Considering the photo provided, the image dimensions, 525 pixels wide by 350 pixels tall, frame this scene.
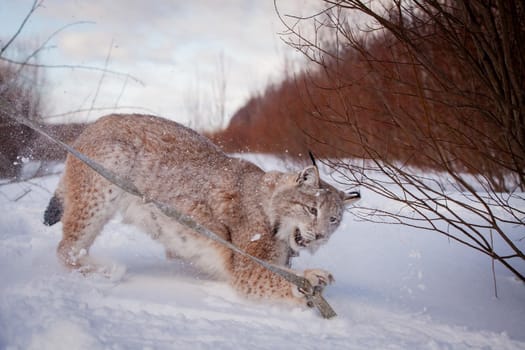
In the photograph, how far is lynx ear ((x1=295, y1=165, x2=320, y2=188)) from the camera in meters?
4.08

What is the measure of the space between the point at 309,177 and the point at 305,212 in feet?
0.94

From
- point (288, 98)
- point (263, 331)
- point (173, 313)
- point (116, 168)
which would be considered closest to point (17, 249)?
point (116, 168)

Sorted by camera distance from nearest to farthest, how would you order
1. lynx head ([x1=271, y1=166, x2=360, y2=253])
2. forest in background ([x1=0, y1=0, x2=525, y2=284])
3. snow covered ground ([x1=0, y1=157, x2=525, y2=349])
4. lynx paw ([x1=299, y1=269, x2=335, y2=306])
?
snow covered ground ([x1=0, y1=157, x2=525, y2=349]), forest in background ([x1=0, y1=0, x2=525, y2=284]), lynx paw ([x1=299, y1=269, x2=335, y2=306]), lynx head ([x1=271, y1=166, x2=360, y2=253])

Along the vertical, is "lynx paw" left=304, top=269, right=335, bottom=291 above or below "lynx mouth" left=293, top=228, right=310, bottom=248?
below

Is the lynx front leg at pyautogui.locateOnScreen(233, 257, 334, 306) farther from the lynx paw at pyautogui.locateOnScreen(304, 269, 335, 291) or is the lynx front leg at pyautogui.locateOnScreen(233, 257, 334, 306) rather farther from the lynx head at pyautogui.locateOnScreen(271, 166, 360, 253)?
the lynx head at pyautogui.locateOnScreen(271, 166, 360, 253)

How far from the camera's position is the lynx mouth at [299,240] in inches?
159

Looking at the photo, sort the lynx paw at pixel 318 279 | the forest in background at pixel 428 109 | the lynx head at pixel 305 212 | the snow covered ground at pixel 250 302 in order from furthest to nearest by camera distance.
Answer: the lynx head at pixel 305 212
the lynx paw at pixel 318 279
the forest in background at pixel 428 109
the snow covered ground at pixel 250 302

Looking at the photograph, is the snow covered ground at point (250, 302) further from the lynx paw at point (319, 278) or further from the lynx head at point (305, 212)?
the lynx head at point (305, 212)

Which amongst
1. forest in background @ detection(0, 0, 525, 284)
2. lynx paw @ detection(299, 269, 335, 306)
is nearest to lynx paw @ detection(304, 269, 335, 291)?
lynx paw @ detection(299, 269, 335, 306)

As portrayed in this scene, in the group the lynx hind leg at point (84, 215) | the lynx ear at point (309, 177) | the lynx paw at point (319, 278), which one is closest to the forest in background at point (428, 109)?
the lynx ear at point (309, 177)

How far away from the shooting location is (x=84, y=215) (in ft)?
13.5

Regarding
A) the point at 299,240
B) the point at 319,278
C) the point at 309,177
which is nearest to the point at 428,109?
the point at 309,177

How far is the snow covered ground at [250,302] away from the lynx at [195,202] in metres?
0.23

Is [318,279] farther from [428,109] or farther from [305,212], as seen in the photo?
[428,109]
